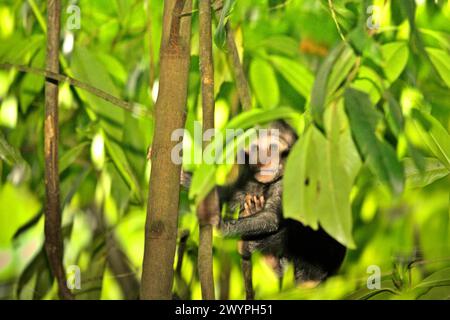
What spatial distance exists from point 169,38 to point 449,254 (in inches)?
16.5

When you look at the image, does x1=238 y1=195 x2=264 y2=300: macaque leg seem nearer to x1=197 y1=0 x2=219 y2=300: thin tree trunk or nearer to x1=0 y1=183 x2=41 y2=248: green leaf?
x1=197 y1=0 x2=219 y2=300: thin tree trunk

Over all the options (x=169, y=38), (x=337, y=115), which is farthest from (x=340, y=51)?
(x=169, y=38)

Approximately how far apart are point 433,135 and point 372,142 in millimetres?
232

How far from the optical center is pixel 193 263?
0.86 m

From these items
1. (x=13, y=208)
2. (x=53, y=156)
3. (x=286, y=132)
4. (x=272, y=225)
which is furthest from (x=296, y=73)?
(x=13, y=208)

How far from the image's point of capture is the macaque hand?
775 millimetres

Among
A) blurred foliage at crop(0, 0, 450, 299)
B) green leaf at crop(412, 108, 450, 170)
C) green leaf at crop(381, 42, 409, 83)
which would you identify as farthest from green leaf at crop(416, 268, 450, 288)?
green leaf at crop(381, 42, 409, 83)

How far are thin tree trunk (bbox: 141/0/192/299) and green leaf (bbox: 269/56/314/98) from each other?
0.55 feet

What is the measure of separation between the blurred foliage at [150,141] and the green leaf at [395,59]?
0.9 inches

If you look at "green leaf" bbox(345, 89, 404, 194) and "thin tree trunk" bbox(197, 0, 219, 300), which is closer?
"green leaf" bbox(345, 89, 404, 194)

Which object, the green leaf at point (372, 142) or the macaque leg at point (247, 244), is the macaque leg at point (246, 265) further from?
the green leaf at point (372, 142)

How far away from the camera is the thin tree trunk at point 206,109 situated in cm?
59
